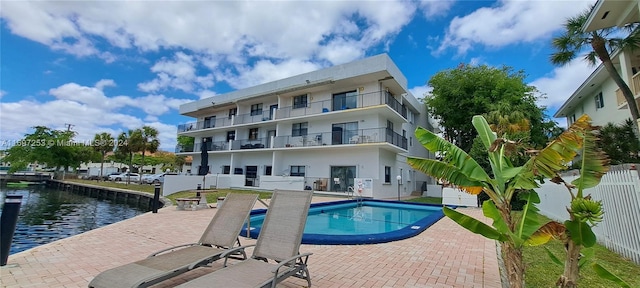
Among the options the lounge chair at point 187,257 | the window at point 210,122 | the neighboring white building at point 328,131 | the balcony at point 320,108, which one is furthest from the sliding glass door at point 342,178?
the lounge chair at point 187,257

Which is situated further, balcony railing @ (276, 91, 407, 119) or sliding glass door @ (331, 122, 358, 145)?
sliding glass door @ (331, 122, 358, 145)

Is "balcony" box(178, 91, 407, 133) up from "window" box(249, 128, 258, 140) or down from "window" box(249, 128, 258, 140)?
up

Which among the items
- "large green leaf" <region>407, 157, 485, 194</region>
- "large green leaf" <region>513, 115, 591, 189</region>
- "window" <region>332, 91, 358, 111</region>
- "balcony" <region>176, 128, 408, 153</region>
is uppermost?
"window" <region>332, 91, 358, 111</region>

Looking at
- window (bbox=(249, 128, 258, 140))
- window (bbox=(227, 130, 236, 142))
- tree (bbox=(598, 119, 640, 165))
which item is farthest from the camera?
window (bbox=(227, 130, 236, 142))

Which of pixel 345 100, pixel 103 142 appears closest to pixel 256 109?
pixel 345 100

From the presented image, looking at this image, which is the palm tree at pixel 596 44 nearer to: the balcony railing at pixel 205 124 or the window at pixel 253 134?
the window at pixel 253 134

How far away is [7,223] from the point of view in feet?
13.3

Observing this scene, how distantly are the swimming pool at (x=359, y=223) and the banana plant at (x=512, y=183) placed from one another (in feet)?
9.84

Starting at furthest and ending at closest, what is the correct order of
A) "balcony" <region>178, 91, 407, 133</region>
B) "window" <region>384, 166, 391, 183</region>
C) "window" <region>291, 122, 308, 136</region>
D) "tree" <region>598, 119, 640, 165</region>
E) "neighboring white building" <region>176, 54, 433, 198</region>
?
"window" <region>291, 122, 308, 136</region>, "window" <region>384, 166, 391, 183</region>, "balcony" <region>178, 91, 407, 133</region>, "neighboring white building" <region>176, 54, 433, 198</region>, "tree" <region>598, 119, 640, 165</region>

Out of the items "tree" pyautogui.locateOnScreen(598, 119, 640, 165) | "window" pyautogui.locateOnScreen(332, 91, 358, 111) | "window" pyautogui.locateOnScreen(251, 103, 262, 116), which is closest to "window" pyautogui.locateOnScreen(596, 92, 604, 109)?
"tree" pyautogui.locateOnScreen(598, 119, 640, 165)

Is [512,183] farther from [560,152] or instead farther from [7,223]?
[7,223]

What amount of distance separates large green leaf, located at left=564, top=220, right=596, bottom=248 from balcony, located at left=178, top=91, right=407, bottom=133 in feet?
58.0

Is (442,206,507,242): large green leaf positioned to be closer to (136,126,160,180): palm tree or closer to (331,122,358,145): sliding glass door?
(331,122,358,145): sliding glass door

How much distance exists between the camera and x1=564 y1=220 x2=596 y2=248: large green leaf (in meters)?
2.37
